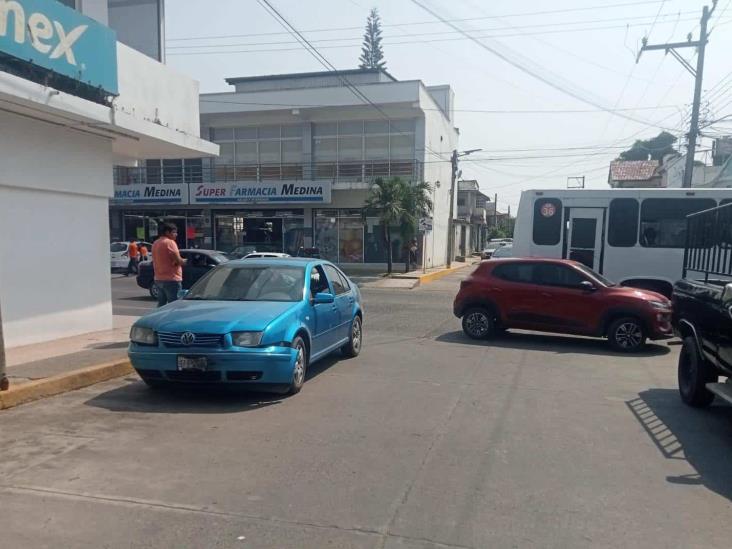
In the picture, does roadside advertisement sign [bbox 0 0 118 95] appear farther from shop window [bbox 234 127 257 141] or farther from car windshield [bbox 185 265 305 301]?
shop window [bbox 234 127 257 141]

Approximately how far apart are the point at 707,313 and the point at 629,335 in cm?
459

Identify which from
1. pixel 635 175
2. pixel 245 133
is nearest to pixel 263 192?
pixel 245 133

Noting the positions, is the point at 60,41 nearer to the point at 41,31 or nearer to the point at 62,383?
the point at 41,31

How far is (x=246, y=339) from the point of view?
6.37 m

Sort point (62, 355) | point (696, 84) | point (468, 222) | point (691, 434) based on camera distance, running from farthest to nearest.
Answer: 1. point (468, 222)
2. point (696, 84)
3. point (62, 355)
4. point (691, 434)

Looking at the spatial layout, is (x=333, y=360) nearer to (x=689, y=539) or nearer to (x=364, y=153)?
(x=689, y=539)

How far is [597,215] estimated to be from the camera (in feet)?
48.0

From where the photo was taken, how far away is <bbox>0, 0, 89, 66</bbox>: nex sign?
307 inches

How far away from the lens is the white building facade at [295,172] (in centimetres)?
3091

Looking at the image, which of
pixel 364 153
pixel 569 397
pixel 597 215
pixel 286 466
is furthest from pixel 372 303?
pixel 364 153

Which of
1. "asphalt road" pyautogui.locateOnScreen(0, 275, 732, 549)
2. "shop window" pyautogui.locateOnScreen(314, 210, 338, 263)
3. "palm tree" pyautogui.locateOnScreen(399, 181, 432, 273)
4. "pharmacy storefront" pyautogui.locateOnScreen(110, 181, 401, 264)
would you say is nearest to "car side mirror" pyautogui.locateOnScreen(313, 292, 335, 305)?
"asphalt road" pyautogui.locateOnScreen(0, 275, 732, 549)

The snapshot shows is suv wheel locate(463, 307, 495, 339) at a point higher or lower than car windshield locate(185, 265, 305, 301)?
lower

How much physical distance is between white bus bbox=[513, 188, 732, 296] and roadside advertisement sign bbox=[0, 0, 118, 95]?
9.80 metres

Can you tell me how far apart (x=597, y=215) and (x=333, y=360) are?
28.4ft
